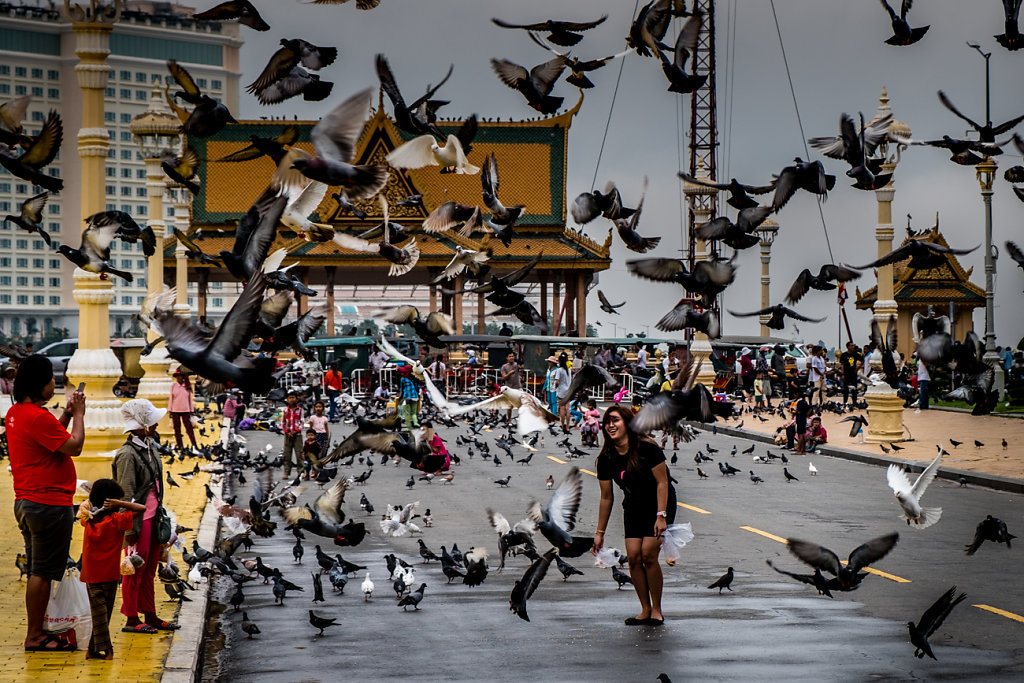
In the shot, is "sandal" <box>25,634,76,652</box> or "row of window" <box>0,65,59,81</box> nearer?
"sandal" <box>25,634,76,652</box>

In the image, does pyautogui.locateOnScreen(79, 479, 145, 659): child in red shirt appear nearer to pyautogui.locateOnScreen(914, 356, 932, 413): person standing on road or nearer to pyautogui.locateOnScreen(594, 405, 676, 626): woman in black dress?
pyautogui.locateOnScreen(594, 405, 676, 626): woman in black dress

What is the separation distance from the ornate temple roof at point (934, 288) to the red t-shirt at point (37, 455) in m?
48.5

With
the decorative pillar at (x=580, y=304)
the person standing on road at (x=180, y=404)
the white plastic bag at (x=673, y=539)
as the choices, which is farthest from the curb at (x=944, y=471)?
the decorative pillar at (x=580, y=304)

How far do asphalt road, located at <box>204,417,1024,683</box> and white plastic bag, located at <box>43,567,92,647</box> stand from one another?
2.72ft

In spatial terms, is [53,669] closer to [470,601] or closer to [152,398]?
[470,601]

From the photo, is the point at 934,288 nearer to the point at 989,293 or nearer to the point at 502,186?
the point at 502,186

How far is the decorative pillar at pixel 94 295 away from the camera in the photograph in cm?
1439

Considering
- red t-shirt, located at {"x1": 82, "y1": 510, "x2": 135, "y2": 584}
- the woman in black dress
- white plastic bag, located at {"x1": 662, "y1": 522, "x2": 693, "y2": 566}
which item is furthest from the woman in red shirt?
white plastic bag, located at {"x1": 662, "y1": 522, "x2": 693, "y2": 566}

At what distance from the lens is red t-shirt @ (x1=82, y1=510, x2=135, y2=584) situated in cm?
795

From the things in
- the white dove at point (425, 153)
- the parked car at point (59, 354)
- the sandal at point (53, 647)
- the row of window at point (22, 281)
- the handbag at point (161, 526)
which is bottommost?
the parked car at point (59, 354)

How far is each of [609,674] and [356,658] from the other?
5.27 ft

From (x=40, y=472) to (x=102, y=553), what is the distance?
2.01 feet

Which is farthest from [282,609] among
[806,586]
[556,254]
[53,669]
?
[556,254]

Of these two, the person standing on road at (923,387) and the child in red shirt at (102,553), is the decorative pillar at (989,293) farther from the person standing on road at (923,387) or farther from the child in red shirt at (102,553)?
the child in red shirt at (102,553)
